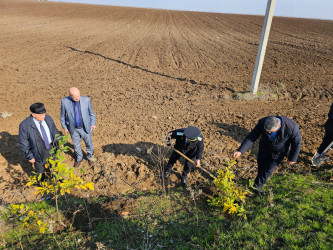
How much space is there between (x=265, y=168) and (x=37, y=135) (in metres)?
4.39

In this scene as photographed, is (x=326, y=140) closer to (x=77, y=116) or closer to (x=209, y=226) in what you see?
(x=209, y=226)

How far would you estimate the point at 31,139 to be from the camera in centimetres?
382

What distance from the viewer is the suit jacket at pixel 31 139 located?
3.73m

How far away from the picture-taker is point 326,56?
43.8 ft

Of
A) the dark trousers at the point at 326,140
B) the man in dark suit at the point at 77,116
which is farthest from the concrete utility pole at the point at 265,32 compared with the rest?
the man in dark suit at the point at 77,116

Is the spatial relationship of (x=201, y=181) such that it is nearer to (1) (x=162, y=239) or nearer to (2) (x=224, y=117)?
(1) (x=162, y=239)

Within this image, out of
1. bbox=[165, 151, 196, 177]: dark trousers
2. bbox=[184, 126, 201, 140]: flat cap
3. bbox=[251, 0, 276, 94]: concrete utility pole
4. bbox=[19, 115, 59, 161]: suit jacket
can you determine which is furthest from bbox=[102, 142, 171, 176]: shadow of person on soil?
bbox=[251, 0, 276, 94]: concrete utility pole

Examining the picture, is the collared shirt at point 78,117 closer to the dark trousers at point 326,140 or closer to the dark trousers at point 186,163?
the dark trousers at point 186,163

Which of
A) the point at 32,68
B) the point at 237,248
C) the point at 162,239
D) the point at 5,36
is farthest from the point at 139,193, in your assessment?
the point at 5,36

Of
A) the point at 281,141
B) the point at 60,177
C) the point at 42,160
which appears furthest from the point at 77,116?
the point at 281,141

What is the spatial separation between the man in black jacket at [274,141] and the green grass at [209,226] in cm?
53

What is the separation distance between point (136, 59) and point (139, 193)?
10743 millimetres

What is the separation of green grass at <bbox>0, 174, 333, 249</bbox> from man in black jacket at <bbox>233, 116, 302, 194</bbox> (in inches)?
20.9

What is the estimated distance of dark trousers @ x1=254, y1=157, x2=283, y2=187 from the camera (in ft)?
12.5
